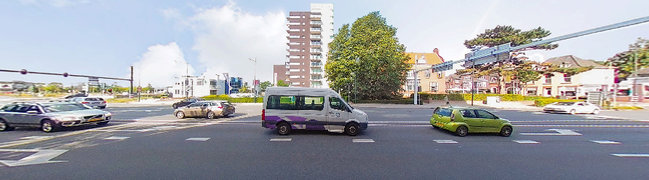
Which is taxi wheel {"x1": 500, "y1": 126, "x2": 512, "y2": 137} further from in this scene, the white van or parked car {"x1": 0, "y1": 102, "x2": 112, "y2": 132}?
parked car {"x1": 0, "y1": 102, "x2": 112, "y2": 132}

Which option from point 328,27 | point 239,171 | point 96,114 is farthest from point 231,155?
point 328,27

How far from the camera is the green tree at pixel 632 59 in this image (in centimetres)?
3837

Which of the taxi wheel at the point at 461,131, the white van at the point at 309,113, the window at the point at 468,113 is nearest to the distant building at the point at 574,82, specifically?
the window at the point at 468,113

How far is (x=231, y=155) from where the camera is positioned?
636cm

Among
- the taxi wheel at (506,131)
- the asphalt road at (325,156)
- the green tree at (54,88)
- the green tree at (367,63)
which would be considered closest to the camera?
the asphalt road at (325,156)

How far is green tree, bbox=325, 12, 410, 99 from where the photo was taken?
1232 inches

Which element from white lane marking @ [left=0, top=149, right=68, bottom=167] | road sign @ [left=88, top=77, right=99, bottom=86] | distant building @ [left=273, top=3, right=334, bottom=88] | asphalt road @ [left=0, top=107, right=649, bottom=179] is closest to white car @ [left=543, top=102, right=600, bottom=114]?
asphalt road @ [left=0, top=107, right=649, bottom=179]

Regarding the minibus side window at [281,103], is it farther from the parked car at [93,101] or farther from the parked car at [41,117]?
the parked car at [93,101]

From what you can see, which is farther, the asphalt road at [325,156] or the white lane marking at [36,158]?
the white lane marking at [36,158]

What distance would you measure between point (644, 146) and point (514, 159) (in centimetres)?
643

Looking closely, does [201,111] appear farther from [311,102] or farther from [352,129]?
[352,129]

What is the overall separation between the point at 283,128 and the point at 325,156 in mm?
3685

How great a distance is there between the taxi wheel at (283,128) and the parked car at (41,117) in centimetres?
907

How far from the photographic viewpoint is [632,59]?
38906 mm
